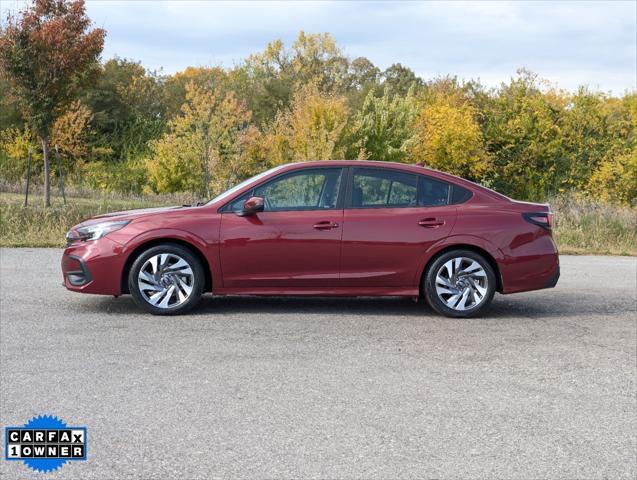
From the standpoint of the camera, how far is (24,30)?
25.9 meters

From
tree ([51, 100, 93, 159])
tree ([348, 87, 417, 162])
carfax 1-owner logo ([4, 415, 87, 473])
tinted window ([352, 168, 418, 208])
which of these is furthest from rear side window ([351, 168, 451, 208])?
tree ([51, 100, 93, 159])

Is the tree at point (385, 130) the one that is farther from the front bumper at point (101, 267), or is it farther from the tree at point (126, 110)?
the front bumper at point (101, 267)

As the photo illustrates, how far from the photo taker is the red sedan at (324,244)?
325 inches

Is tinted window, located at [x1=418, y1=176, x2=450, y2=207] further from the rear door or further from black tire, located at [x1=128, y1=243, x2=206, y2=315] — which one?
black tire, located at [x1=128, y1=243, x2=206, y2=315]

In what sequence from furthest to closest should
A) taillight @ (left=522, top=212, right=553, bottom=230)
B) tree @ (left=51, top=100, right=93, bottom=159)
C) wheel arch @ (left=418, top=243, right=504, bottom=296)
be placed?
tree @ (left=51, top=100, right=93, bottom=159), taillight @ (left=522, top=212, right=553, bottom=230), wheel arch @ (left=418, top=243, right=504, bottom=296)

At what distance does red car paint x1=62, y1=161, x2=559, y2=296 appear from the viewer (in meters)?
8.25

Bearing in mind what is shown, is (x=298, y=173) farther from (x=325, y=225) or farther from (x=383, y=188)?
(x=383, y=188)

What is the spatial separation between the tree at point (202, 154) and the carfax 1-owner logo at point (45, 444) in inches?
1045

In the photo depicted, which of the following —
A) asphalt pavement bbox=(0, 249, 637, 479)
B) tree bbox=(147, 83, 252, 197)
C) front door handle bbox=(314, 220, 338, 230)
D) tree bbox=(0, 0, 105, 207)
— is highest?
tree bbox=(0, 0, 105, 207)

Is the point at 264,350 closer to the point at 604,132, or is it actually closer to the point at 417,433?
the point at 417,433

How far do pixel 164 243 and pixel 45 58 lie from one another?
20021mm

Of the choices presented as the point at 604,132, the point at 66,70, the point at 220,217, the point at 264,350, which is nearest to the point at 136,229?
the point at 220,217

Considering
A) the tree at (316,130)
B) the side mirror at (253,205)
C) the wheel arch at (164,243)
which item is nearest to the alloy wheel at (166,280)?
the wheel arch at (164,243)

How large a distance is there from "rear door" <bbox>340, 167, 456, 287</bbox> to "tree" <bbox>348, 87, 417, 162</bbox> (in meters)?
21.2
